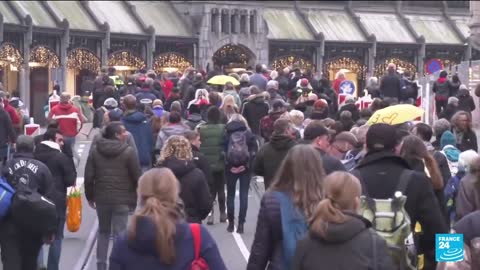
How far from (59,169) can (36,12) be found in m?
35.2

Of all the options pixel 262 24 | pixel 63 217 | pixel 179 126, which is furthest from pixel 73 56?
pixel 63 217

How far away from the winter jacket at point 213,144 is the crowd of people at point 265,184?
13 millimetres

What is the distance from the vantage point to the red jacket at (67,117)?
25.2 metres

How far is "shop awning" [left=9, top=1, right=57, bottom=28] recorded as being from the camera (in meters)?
49.7

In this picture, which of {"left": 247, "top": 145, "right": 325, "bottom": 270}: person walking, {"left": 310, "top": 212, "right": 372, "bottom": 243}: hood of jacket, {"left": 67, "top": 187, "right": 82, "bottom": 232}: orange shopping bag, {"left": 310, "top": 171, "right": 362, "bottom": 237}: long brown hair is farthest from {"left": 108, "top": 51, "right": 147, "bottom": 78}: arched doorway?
{"left": 310, "top": 212, "right": 372, "bottom": 243}: hood of jacket

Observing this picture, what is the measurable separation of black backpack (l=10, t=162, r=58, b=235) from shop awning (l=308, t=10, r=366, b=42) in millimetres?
48030

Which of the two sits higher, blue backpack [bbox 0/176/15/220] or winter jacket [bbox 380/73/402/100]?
winter jacket [bbox 380/73/402/100]

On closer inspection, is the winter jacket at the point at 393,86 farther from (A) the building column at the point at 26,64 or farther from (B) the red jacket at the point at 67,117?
(A) the building column at the point at 26,64

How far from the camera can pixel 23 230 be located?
1371 cm

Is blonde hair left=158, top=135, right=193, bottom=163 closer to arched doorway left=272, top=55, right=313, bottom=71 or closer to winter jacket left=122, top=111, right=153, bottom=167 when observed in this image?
winter jacket left=122, top=111, right=153, bottom=167

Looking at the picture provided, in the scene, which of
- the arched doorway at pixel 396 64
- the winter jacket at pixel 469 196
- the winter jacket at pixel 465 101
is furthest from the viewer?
the arched doorway at pixel 396 64

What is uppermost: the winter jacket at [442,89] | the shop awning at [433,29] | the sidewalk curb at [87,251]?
the shop awning at [433,29]

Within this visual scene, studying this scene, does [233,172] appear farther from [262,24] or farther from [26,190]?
[262,24]

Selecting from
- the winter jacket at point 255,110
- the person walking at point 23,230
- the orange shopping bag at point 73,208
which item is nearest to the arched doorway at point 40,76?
the winter jacket at point 255,110
